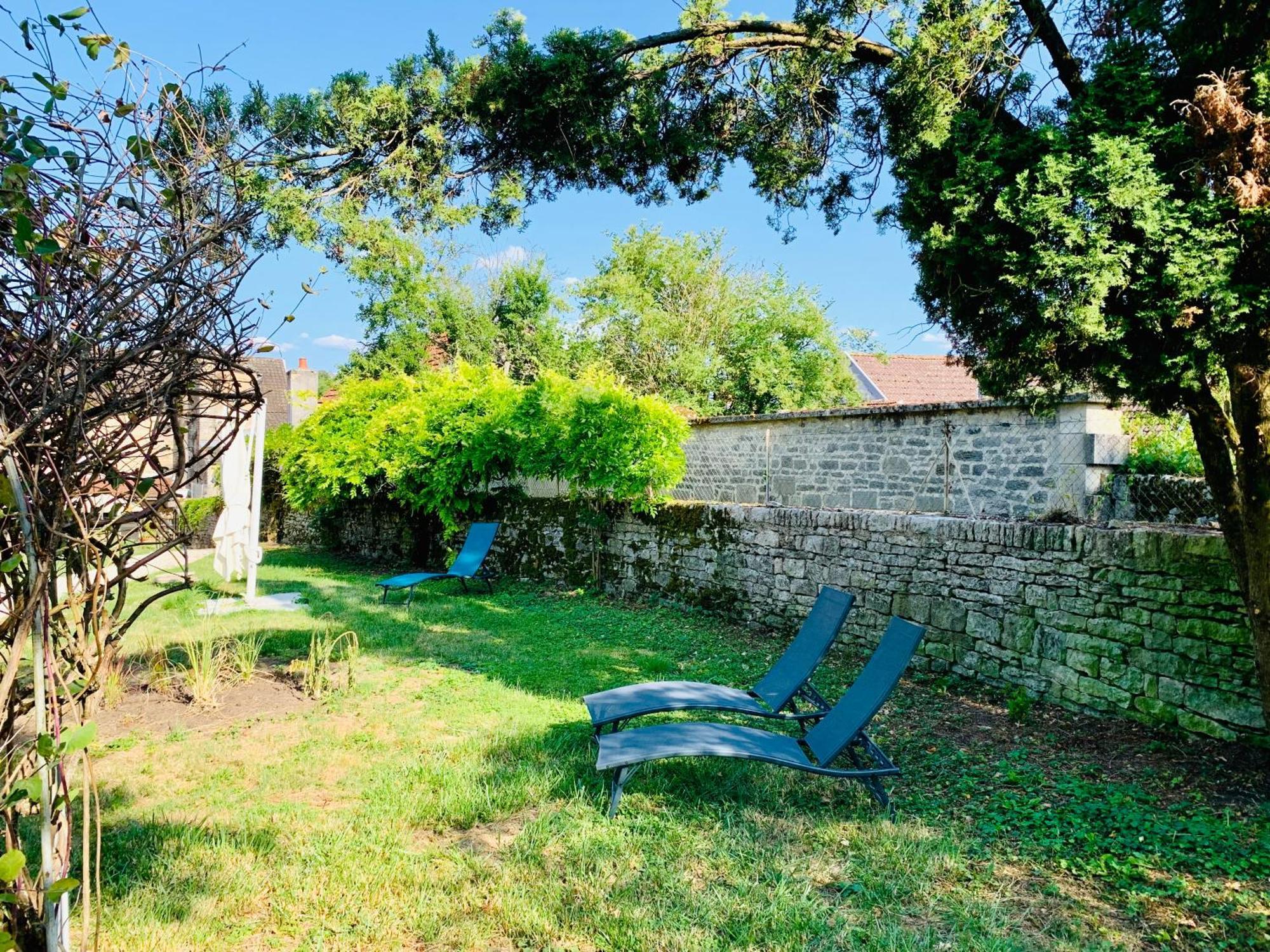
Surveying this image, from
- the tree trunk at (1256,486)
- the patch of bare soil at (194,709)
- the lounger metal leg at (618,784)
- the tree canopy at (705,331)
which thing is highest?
the tree canopy at (705,331)

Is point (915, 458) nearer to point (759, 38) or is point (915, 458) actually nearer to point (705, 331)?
point (759, 38)

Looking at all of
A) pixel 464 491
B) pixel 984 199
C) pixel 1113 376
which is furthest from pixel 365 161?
pixel 464 491

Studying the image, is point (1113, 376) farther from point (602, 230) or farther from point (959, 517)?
point (602, 230)

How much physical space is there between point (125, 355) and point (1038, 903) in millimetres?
3714

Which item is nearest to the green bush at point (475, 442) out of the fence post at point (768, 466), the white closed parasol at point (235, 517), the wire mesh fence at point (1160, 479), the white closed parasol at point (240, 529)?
the fence post at point (768, 466)

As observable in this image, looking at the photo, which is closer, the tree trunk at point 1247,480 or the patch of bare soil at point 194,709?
the tree trunk at point 1247,480

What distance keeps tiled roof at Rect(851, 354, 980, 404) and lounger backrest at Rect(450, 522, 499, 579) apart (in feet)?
47.9

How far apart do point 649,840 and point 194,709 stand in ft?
12.6

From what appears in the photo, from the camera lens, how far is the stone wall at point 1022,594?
5027 millimetres

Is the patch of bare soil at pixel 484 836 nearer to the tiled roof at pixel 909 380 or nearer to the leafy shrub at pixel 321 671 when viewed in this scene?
the leafy shrub at pixel 321 671

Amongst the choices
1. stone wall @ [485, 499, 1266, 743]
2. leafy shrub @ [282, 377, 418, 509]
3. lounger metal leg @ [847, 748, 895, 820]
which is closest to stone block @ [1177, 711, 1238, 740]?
stone wall @ [485, 499, 1266, 743]

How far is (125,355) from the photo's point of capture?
2.17m

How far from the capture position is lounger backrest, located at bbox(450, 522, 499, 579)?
1153 centimetres

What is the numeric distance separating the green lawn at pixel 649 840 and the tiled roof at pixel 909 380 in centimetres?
1867
